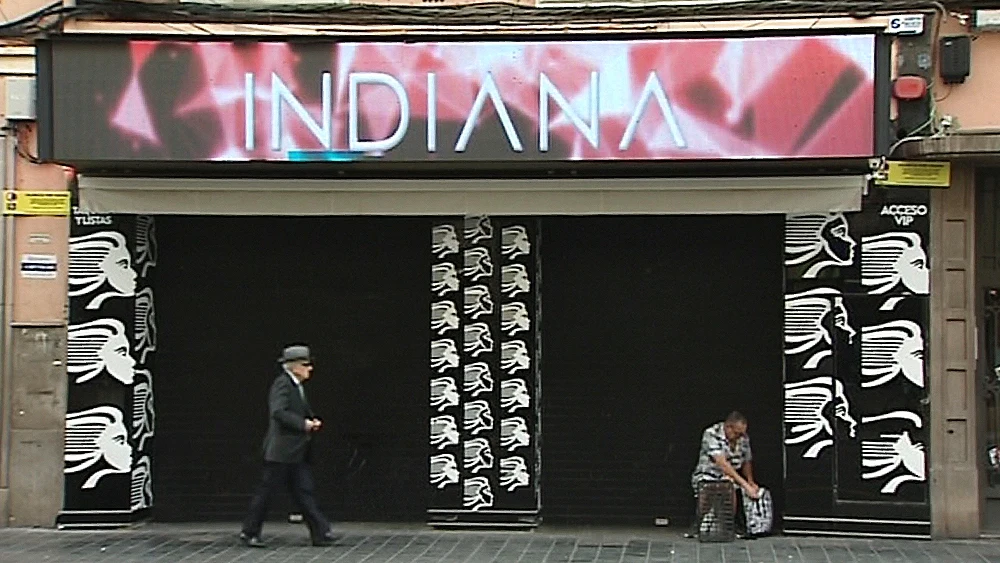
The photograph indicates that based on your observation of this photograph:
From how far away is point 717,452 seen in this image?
12.1 meters

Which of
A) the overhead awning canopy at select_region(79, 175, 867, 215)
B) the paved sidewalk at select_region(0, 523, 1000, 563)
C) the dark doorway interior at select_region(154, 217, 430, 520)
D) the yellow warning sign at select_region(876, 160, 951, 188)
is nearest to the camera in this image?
the paved sidewalk at select_region(0, 523, 1000, 563)

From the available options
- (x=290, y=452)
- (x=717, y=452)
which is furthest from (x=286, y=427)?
(x=717, y=452)

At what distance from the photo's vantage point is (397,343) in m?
13.0

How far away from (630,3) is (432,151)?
91.5 inches

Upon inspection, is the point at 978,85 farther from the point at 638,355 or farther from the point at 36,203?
the point at 36,203

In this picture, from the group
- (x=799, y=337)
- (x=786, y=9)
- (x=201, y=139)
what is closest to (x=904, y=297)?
(x=799, y=337)

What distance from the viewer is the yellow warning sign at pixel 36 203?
12617 mm

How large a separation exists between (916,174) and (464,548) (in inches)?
192

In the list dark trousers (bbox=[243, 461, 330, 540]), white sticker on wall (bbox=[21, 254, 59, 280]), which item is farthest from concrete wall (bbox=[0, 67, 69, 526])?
dark trousers (bbox=[243, 461, 330, 540])

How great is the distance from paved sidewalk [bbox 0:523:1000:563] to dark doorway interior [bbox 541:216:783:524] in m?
0.41

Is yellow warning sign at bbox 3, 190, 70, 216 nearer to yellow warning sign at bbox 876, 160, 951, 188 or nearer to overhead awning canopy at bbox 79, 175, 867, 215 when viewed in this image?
overhead awning canopy at bbox 79, 175, 867, 215

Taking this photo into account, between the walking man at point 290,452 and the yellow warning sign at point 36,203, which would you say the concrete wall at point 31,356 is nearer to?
the yellow warning sign at point 36,203

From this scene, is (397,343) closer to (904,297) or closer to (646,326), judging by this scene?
(646,326)

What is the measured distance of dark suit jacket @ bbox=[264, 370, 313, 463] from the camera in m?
11.5
